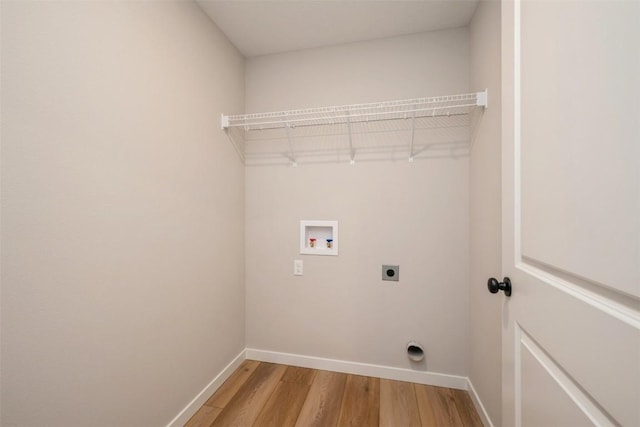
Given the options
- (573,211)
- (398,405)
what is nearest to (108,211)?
(573,211)

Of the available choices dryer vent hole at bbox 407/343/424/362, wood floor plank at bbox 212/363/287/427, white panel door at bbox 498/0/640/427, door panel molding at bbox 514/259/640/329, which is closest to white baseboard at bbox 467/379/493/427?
dryer vent hole at bbox 407/343/424/362

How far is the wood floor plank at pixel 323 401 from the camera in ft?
4.56

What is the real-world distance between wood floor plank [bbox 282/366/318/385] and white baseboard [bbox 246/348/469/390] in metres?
0.03

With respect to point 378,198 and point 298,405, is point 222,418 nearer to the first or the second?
point 298,405

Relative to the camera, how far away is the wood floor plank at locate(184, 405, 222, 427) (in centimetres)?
138

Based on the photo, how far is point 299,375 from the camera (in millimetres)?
1785

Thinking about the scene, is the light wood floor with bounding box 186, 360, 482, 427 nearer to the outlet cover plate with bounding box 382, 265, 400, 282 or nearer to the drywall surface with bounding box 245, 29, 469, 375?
→ the drywall surface with bounding box 245, 29, 469, 375

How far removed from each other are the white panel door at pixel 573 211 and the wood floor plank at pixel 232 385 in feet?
5.02

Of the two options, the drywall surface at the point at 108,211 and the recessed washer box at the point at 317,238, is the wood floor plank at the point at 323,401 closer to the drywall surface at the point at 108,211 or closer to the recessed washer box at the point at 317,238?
the drywall surface at the point at 108,211

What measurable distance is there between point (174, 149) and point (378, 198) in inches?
51.0

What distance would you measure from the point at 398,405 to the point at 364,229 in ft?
3.60

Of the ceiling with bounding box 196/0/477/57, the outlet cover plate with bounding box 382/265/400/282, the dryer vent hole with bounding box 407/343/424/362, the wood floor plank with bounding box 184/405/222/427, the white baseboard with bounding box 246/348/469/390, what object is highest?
the ceiling with bounding box 196/0/477/57

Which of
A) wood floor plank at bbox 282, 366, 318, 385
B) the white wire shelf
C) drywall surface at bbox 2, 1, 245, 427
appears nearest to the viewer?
drywall surface at bbox 2, 1, 245, 427

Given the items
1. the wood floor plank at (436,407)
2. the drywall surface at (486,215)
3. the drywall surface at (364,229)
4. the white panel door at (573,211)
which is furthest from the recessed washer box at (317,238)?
the white panel door at (573,211)
